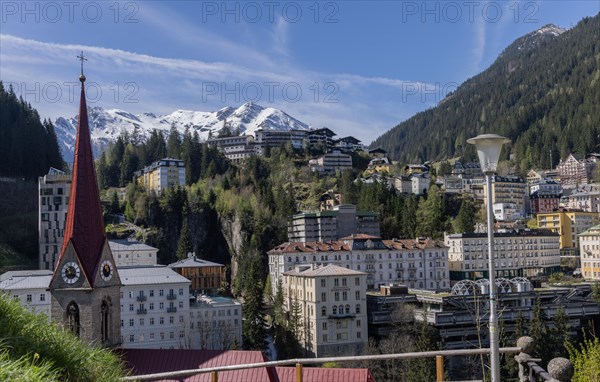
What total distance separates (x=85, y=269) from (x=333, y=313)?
37327 millimetres

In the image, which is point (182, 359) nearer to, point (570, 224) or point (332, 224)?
point (332, 224)

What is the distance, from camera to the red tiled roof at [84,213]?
18062 millimetres

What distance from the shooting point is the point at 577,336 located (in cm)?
5519

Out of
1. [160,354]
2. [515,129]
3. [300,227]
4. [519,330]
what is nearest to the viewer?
[160,354]

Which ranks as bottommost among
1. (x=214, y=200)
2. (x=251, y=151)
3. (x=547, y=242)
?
(x=547, y=242)

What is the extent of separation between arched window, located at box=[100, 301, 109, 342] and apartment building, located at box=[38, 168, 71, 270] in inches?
2237

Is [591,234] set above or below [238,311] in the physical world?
above

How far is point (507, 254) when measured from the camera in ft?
271

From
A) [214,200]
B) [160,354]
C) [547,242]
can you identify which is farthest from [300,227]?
[160,354]

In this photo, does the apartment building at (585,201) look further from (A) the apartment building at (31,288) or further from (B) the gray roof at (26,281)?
(A) the apartment building at (31,288)

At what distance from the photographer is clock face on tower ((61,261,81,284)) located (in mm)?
17891

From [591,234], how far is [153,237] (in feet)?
202

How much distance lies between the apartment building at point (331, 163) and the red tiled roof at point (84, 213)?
91900 mm

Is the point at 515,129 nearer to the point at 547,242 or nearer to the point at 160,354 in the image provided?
the point at 547,242
